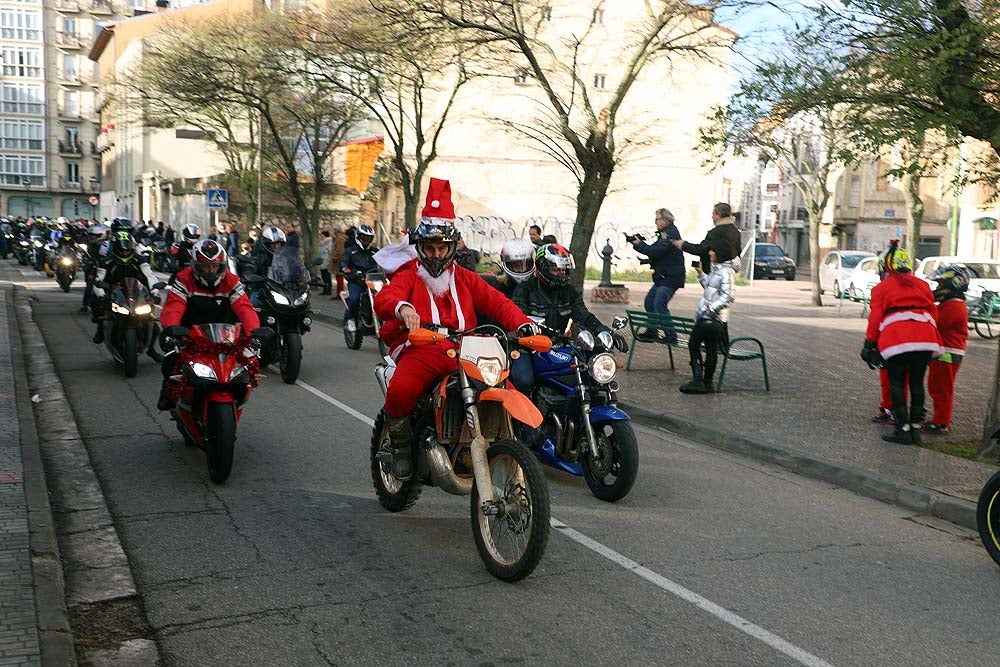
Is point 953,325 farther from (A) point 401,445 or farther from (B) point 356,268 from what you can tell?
(B) point 356,268

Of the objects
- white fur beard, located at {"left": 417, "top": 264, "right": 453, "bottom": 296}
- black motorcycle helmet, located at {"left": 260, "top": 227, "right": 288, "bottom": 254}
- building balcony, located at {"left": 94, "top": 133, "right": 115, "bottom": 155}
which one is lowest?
white fur beard, located at {"left": 417, "top": 264, "right": 453, "bottom": 296}

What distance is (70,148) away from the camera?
94312 mm

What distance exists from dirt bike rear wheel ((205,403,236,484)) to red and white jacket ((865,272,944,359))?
5.51 meters

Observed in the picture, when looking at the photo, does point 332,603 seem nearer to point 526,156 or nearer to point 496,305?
point 496,305

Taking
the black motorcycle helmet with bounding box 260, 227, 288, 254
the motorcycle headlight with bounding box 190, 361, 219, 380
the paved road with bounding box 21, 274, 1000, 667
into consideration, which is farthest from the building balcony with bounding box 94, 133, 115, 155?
the paved road with bounding box 21, 274, 1000, 667

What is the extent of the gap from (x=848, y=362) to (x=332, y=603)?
37.7 ft

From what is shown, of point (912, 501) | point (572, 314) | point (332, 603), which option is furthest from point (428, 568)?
point (912, 501)

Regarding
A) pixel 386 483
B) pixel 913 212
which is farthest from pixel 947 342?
pixel 913 212

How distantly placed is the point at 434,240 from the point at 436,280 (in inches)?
10.2

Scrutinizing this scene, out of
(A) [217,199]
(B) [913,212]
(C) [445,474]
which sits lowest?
(C) [445,474]

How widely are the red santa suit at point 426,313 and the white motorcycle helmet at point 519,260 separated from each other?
1.93 metres

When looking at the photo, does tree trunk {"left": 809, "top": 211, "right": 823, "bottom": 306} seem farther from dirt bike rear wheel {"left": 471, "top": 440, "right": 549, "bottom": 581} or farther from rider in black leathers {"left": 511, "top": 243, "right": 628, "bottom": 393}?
dirt bike rear wheel {"left": 471, "top": 440, "right": 549, "bottom": 581}

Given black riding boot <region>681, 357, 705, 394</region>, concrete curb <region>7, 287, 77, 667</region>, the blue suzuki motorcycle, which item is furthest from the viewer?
black riding boot <region>681, 357, 705, 394</region>

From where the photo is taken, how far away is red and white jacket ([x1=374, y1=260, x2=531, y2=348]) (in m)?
5.71
